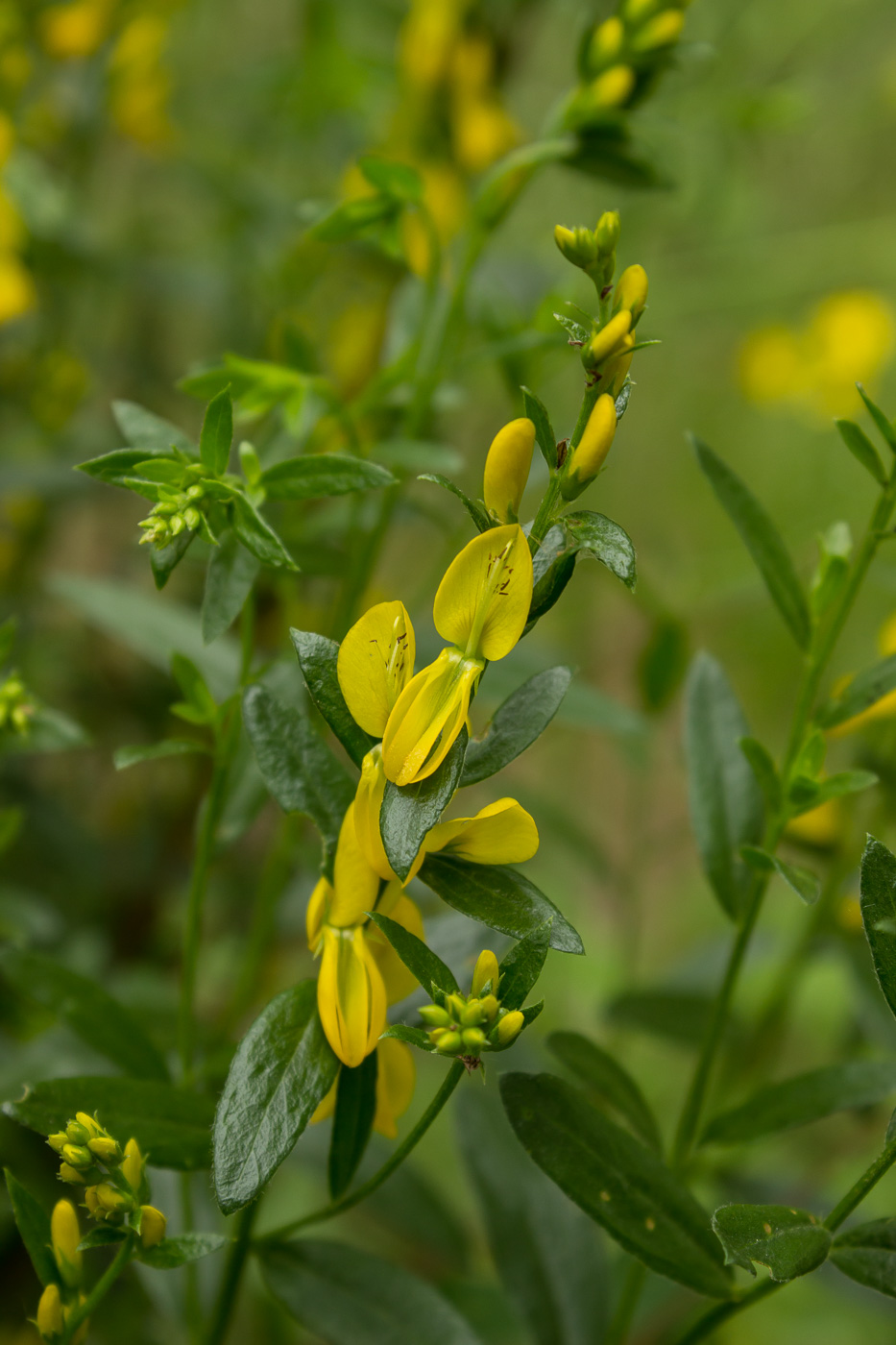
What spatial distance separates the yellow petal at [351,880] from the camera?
0.35m

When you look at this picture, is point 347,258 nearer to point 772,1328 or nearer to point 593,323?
point 593,323

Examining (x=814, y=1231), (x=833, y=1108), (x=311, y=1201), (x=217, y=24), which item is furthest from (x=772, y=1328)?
(x=217, y=24)

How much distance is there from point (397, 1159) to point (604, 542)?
0.67 ft

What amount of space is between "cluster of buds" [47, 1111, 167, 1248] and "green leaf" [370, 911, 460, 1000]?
106mm

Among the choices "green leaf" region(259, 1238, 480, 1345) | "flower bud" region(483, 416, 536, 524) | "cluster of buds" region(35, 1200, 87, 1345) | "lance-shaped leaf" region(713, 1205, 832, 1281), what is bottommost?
"green leaf" region(259, 1238, 480, 1345)

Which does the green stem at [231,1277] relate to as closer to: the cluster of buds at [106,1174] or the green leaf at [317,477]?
the cluster of buds at [106,1174]

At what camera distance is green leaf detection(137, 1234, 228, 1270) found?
350 millimetres

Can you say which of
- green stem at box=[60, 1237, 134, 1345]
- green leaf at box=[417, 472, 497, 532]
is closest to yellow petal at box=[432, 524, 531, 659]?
green leaf at box=[417, 472, 497, 532]

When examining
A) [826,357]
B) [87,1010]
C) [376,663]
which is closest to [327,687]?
[376,663]

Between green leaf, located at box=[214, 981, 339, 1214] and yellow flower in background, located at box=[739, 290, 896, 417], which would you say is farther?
yellow flower in background, located at box=[739, 290, 896, 417]

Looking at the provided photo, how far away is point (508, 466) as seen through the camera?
33 cm

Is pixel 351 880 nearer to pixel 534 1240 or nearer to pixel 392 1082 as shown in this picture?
pixel 392 1082

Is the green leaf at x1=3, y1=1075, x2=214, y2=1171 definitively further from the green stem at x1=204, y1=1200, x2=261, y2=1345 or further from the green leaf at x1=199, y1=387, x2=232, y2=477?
the green leaf at x1=199, y1=387, x2=232, y2=477

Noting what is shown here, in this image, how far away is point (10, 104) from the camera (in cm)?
91
